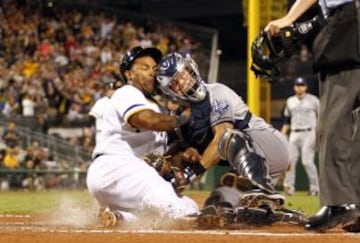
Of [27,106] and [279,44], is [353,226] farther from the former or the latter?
[27,106]

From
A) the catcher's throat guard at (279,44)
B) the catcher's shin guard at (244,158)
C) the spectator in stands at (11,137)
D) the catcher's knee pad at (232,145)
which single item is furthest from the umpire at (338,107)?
the spectator in stands at (11,137)

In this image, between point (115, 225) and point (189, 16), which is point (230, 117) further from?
point (189, 16)

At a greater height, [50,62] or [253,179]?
[50,62]

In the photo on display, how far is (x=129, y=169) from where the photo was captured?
6137mm

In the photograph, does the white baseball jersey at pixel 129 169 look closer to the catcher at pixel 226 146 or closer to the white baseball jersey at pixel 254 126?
the catcher at pixel 226 146

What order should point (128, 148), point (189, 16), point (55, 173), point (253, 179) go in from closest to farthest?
1. point (253, 179)
2. point (128, 148)
3. point (55, 173)
4. point (189, 16)

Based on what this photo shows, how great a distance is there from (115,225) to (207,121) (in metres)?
1.03

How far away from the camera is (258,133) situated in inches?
254

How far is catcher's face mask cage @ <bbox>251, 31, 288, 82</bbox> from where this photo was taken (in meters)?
5.30

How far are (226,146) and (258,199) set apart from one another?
1.37ft

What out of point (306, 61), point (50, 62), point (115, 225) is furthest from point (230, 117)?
point (306, 61)

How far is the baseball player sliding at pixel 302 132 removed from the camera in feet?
47.5

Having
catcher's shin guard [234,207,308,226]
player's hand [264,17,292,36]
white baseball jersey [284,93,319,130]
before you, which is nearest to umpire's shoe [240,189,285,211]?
catcher's shin guard [234,207,308,226]

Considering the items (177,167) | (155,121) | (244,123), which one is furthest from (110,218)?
(244,123)
